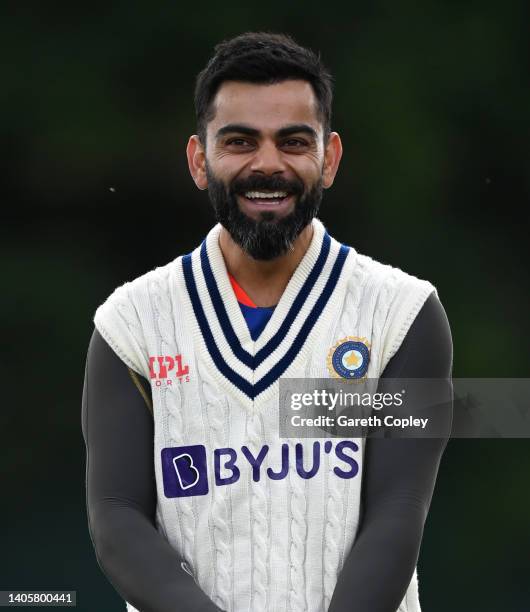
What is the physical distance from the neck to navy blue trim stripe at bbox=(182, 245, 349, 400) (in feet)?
0.23

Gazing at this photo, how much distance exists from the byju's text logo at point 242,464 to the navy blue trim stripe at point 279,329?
0.54 ft

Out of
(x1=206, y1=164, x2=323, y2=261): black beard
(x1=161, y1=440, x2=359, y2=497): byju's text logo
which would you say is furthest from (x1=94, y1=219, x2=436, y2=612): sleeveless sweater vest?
(x1=206, y1=164, x2=323, y2=261): black beard

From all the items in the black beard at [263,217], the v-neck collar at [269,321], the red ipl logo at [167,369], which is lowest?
the red ipl logo at [167,369]

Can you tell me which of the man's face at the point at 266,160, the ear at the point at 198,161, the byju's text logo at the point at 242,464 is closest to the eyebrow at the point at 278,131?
the man's face at the point at 266,160

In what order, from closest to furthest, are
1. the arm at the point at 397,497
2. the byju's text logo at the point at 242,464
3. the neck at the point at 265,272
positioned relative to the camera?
the arm at the point at 397,497, the byju's text logo at the point at 242,464, the neck at the point at 265,272

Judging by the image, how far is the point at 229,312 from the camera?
2682mm

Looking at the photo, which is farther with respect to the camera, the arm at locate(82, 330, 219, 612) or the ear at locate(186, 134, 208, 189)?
the ear at locate(186, 134, 208, 189)

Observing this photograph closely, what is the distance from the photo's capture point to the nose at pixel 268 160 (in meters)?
2.54

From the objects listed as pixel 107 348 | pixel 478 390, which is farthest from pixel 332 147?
pixel 478 390

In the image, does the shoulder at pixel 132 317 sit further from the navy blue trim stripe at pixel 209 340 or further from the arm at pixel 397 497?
→ the arm at pixel 397 497

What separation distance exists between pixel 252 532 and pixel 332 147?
69 centimetres

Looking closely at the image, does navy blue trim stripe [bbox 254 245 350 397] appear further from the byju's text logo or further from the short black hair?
the short black hair

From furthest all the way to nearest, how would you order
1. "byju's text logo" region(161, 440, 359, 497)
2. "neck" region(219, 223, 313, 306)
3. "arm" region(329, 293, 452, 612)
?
"neck" region(219, 223, 313, 306)
"byju's text logo" region(161, 440, 359, 497)
"arm" region(329, 293, 452, 612)

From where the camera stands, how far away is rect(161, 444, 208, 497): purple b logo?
102 inches
